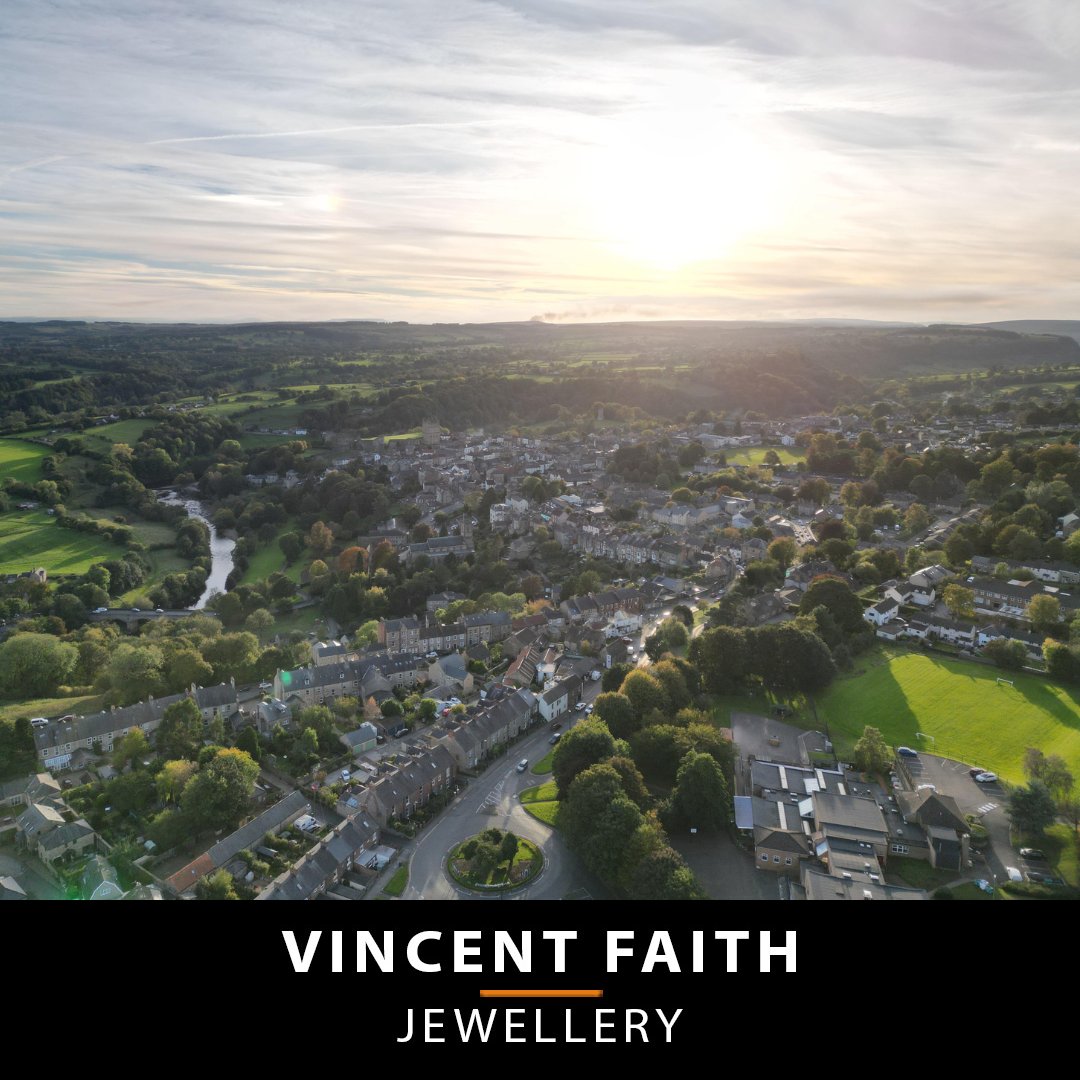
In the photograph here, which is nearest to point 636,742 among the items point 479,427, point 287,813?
point 287,813

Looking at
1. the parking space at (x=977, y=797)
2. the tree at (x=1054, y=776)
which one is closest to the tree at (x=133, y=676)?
the parking space at (x=977, y=797)

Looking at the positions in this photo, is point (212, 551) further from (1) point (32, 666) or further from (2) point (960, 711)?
(2) point (960, 711)

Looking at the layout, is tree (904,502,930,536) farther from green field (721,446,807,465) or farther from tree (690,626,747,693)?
tree (690,626,747,693)

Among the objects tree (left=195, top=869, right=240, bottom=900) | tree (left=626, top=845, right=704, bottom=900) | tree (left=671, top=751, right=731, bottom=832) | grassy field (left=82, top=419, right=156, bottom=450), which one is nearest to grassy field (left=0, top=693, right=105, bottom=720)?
tree (left=195, top=869, right=240, bottom=900)

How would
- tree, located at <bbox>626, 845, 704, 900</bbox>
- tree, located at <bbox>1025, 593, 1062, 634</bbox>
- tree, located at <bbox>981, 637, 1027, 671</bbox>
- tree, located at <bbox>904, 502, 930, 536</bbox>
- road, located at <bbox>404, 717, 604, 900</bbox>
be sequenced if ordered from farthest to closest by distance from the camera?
tree, located at <bbox>904, 502, 930, 536</bbox>
tree, located at <bbox>1025, 593, 1062, 634</bbox>
tree, located at <bbox>981, 637, 1027, 671</bbox>
road, located at <bbox>404, 717, 604, 900</bbox>
tree, located at <bbox>626, 845, 704, 900</bbox>

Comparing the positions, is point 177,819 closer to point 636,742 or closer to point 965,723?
point 636,742
